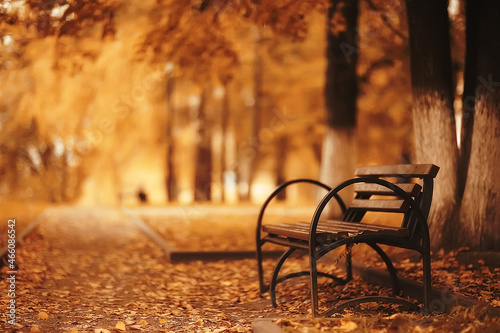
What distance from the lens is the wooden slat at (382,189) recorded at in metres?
5.61

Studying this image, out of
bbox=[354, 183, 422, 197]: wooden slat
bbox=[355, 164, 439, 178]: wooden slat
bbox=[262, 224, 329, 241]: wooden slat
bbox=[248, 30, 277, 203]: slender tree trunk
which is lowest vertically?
bbox=[262, 224, 329, 241]: wooden slat

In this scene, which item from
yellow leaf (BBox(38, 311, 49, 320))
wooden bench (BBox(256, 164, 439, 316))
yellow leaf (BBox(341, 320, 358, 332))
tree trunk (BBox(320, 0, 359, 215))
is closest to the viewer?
yellow leaf (BBox(341, 320, 358, 332))

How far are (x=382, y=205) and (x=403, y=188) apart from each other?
253mm

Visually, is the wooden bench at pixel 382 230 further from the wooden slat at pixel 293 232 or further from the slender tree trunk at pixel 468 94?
the slender tree trunk at pixel 468 94

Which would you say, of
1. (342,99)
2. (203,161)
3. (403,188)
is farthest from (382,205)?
(203,161)

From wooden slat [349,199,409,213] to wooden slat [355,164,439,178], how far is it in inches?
10.3

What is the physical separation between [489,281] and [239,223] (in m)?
8.86

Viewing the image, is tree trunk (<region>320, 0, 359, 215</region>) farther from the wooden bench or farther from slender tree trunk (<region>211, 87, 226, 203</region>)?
slender tree trunk (<region>211, 87, 226, 203</region>)

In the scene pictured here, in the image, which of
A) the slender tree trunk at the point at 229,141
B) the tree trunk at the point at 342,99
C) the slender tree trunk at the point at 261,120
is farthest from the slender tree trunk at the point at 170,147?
the tree trunk at the point at 342,99

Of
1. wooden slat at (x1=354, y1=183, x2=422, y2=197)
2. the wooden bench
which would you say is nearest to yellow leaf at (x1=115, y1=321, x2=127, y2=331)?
the wooden bench

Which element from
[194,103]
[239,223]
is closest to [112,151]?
[194,103]

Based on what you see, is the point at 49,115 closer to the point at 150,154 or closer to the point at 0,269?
the point at 150,154

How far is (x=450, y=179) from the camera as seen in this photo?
7.41m

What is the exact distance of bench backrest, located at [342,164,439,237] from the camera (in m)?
5.56
